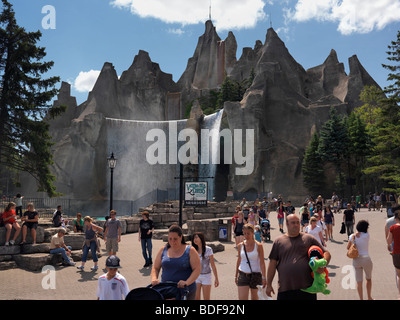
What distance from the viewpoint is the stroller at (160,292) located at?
3504mm

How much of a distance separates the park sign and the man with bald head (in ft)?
41.4

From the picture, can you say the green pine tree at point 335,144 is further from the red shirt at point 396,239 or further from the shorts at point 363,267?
the shorts at point 363,267

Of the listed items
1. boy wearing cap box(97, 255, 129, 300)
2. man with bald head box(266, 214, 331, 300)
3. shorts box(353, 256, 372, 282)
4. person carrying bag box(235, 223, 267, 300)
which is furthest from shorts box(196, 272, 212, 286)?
shorts box(353, 256, 372, 282)

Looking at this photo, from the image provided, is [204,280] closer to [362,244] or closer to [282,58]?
[362,244]

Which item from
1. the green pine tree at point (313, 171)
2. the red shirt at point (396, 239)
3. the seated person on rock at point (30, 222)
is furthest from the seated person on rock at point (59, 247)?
the green pine tree at point (313, 171)

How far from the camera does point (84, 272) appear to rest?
33.8 feet

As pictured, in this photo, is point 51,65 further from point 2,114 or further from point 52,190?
point 52,190

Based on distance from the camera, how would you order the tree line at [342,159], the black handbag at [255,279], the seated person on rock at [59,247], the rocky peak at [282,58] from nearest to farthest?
the black handbag at [255,279] < the seated person on rock at [59,247] < the tree line at [342,159] < the rocky peak at [282,58]

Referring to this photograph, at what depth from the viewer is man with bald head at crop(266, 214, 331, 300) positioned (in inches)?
163

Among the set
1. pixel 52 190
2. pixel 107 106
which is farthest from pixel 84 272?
pixel 107 106

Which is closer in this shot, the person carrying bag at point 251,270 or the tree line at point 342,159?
the person carrying bag at point 251,270

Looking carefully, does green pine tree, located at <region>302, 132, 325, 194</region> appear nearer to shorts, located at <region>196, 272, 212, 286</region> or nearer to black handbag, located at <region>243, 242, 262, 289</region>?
shorts, located at <region>196, 272, 212, 286</region>

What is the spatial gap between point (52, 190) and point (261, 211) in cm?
1354

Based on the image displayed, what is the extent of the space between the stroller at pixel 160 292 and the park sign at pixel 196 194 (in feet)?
42.7
